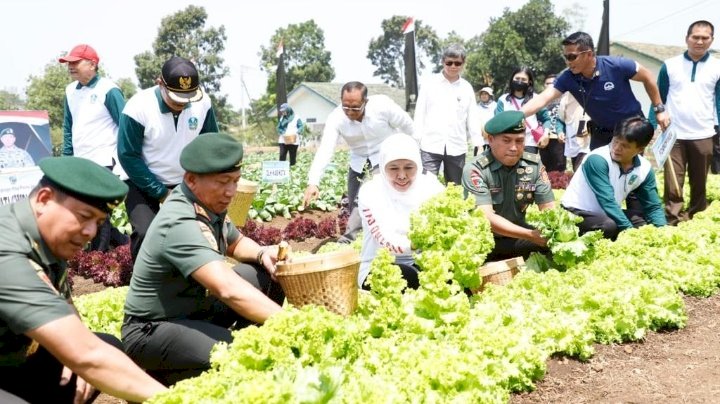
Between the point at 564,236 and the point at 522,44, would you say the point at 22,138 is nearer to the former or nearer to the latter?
the point at 564,236

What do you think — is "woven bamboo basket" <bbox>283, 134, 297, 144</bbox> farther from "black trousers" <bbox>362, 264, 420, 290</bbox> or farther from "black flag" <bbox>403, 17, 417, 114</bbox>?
"black trousers" <bbox>362, 264, 420, 290</bbox>

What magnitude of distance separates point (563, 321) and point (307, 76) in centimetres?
6697

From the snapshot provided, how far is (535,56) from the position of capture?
47.2 meters

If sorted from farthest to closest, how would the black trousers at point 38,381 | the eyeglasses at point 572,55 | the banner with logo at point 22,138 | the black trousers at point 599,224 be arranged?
the banner with logo at point 22,138 → the eyeglasses at point 572,55 → the black trousers at point 599,224 → the black trousers at point 38,381

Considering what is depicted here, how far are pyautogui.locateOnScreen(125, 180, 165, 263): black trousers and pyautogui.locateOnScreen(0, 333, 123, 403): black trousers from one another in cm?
224

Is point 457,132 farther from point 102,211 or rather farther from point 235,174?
point 102,211

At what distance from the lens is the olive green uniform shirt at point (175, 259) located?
329cm

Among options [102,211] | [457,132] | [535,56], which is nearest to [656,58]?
[535,56]

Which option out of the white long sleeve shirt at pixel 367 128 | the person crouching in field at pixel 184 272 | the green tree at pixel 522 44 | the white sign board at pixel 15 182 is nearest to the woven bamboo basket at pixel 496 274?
the person crouching in field at pixel 184 272

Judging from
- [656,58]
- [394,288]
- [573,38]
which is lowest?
[394,288]

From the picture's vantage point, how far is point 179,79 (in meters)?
5.29

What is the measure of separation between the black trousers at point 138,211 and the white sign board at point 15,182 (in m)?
2.38

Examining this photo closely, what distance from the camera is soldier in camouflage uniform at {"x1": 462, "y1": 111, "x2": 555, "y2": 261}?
207 inches

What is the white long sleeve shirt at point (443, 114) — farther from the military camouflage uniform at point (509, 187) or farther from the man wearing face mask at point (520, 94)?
the military camouflage uniform at point (509, 187)
